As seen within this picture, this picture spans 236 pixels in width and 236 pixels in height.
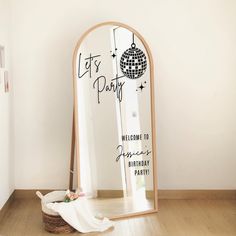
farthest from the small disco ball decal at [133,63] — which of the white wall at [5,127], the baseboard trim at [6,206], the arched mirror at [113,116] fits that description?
the baseboard trim at [6,206]

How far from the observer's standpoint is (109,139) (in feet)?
11.6

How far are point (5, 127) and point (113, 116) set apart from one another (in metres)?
0.91

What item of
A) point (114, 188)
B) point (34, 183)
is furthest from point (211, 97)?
point (34, 183)

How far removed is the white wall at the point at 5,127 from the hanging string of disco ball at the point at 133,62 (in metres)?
0.98

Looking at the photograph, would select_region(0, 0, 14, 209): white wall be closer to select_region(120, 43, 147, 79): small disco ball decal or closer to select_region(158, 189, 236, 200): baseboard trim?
select_region(120, 43, 147, 79): small disco ball decal

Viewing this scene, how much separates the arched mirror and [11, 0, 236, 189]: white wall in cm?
35

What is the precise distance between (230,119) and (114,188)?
125 cm

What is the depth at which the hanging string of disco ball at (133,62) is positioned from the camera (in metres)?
3.54

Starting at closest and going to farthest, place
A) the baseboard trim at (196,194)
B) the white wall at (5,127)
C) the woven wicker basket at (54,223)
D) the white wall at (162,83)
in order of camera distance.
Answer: the woven wicker basket at (54,223) < the white wall at (5,127) < the white wall at (162,83) < the baseboard trim at (196,194)

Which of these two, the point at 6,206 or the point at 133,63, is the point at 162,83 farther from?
the point at 6,206

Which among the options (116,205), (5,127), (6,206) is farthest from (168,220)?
(5,127)

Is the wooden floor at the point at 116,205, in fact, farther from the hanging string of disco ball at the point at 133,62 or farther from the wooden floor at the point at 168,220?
the hanging string of disco ball at the point at 133,62

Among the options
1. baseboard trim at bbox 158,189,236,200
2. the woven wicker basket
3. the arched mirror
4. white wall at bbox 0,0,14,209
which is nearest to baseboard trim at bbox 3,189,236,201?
baseboard trim at bbox 158,189,236,200

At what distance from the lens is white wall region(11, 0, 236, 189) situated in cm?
382
